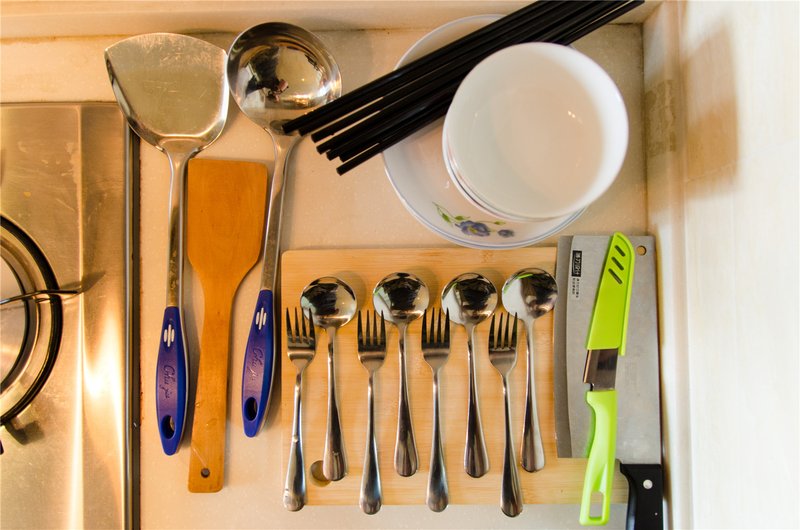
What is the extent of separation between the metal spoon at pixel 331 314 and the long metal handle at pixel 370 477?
2 centimetres

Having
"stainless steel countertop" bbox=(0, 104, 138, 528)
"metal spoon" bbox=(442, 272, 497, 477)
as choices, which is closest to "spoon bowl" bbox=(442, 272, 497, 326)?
"metal spoon" bbox=(442, 272, 497, 477)

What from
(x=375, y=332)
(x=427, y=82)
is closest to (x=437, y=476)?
(x=375, y=332)

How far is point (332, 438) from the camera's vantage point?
508mm

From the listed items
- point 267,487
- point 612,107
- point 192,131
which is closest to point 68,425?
point 267,487

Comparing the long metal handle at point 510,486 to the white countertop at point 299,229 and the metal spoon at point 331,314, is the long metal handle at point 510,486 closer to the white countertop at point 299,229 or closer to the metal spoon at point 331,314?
the white countertop at point 299,229

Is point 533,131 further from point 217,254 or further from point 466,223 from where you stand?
point 217,254

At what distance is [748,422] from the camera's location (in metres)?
0.40

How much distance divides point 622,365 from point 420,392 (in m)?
0.20

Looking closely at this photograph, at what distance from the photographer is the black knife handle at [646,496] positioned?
49cm

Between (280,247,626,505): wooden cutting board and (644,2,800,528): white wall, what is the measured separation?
0.35ft

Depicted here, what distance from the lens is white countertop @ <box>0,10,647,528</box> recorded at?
1.76ft

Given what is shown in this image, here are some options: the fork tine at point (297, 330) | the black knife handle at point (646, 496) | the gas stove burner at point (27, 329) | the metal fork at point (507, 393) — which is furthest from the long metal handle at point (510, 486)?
the gas stove burner at point (27, 329)

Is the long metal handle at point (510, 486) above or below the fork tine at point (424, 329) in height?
below

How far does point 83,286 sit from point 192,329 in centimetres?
12
